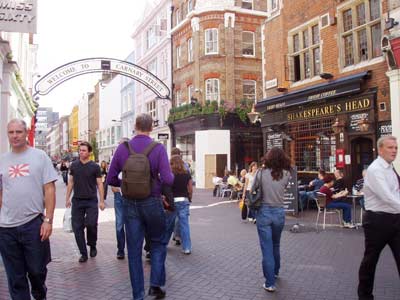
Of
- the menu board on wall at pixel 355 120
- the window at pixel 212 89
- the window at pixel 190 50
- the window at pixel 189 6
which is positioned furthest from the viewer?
the window at pixel 189 6

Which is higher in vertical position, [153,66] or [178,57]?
[153,66]

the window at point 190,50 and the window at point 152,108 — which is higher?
the window at point 190,50

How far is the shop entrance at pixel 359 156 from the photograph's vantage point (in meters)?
14.2

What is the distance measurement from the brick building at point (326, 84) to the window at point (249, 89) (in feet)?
25.5

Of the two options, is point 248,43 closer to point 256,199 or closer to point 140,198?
point 256,199

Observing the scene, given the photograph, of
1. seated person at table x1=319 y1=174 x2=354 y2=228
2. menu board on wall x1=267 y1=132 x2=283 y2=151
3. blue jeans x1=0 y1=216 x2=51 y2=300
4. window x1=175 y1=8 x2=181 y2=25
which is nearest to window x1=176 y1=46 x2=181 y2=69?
window x1=175 y1=8 x2=181 y2=25

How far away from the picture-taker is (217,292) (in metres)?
5.24

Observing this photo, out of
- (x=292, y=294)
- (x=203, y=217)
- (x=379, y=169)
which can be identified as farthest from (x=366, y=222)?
(x=203, y=217)

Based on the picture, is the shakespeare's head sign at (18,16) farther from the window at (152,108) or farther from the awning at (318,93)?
the window at (152,108)

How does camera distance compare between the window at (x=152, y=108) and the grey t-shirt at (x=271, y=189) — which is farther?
the window at (x=152, y=108)

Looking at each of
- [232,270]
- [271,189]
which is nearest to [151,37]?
[232,270]

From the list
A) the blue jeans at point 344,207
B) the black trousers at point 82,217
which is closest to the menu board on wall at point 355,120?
the blue jeans at point 344,207

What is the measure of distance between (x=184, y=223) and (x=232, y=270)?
1.60 meters

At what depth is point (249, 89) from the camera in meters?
27.2
